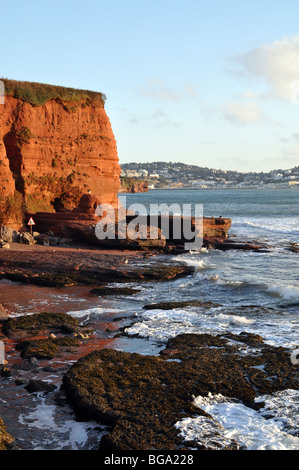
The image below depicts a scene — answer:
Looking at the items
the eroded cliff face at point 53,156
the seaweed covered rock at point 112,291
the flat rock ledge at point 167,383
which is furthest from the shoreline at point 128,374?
the eroded cliff face at point 53,156

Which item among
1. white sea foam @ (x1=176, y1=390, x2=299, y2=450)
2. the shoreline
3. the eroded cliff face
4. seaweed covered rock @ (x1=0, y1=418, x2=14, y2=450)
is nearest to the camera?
seaweed covered rock @ (x1=0, y1=418, x2=14, y2=450)

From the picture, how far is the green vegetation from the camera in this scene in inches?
1048

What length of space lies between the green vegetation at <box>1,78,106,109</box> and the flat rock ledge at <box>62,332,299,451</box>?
21948mm

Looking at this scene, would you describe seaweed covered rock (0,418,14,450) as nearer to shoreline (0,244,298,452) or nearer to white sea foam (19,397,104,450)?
shoreline (0,244,298,452)

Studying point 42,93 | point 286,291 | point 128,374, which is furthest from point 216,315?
point 42,93

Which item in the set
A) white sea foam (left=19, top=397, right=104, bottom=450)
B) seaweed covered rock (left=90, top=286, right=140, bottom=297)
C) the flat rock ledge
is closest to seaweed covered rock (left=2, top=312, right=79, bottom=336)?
the flat rock ledge

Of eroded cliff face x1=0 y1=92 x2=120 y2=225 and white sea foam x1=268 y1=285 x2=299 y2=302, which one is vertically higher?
eroded cliff face x1=0 y1=92 x2=120 y2=225

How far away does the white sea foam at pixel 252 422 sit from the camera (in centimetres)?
571

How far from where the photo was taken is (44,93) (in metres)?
27.9

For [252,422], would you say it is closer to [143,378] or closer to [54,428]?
[143,378]

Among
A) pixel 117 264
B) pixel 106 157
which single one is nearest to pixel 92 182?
pixel 106 157

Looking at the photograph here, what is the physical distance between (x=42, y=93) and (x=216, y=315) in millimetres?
21227

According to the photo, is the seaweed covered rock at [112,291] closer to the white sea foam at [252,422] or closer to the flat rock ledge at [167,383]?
the flat rock ledge at [167,383]
